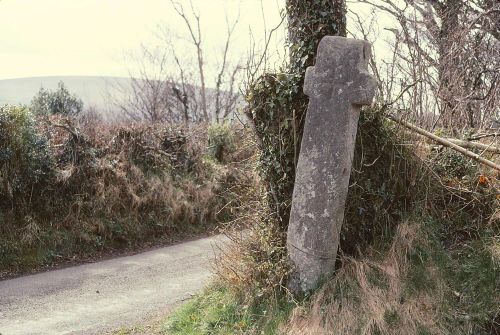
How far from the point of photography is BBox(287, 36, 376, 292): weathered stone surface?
546 centimetres

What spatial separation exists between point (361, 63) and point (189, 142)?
30.8 ft

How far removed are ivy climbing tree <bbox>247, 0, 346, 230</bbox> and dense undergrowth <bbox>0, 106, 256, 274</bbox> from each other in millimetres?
1011

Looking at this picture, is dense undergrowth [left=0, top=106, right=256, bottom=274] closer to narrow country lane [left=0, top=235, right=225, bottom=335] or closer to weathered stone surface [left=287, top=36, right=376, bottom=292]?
narrow country lane [left=0, top=235, right=225, bottom=335]

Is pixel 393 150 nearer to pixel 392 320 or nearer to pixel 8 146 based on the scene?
pixel 392 320

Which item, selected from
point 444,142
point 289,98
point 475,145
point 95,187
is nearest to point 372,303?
point 444,142

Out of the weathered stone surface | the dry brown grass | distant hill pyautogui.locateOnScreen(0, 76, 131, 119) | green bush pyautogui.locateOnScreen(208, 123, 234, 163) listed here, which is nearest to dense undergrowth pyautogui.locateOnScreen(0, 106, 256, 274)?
green bush pyautogui.locateOnScreen(208, 123, 234, 163)

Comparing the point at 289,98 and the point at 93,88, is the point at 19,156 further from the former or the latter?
the point at 93,88

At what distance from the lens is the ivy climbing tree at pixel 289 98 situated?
19.7 ft

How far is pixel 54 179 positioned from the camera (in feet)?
34.5

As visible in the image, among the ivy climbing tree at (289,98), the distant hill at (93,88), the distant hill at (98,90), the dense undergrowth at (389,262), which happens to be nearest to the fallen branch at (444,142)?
the dense undergrowth at (389,262)

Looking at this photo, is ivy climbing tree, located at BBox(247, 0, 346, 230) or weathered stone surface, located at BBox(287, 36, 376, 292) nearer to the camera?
weathered stone surface, located at BBox(287, 36, 376, 292)

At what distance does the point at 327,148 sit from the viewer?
18.0ft

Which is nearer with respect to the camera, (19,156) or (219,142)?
(19,156)

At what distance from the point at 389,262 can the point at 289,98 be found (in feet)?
7.43
